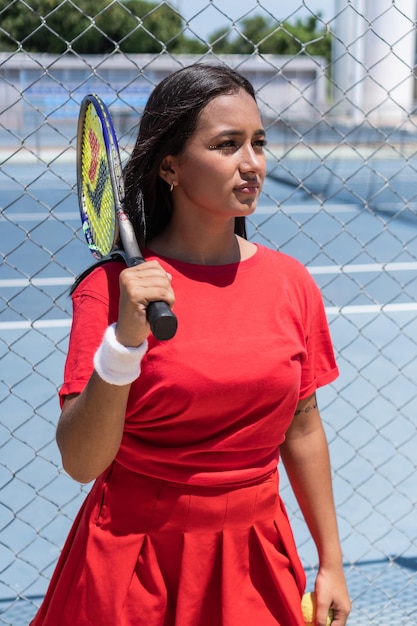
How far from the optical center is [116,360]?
169 centimetres

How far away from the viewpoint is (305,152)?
23.3 metres

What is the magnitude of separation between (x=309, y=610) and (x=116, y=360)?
0.88 meters

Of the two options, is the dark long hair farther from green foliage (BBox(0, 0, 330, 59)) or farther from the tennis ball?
green foliage (BBox(0, 0, 330, 59))

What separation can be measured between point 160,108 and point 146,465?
78 cm

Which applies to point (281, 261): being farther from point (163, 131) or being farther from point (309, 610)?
point (309, 610)

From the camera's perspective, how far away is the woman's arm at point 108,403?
164 cm

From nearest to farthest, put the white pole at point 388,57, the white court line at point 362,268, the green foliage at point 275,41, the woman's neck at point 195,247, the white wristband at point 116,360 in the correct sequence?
1. the white wristband at point 116,360
2. the woman's neck at point 195,247
3. the white court line at point 362,268
4. the white pole at point 388,57
5. the green foliage at point 275,41

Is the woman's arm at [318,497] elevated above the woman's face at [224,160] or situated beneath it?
situated beneath

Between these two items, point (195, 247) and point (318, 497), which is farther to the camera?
point (318, 497)

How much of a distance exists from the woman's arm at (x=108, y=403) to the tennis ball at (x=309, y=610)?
661 mm

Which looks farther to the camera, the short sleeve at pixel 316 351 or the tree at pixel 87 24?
the tree at pixel 87 24

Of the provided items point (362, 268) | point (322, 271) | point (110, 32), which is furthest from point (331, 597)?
point (110, 32)

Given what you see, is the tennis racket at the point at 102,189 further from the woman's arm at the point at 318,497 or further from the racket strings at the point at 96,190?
the woman's arm at the point at 318,497

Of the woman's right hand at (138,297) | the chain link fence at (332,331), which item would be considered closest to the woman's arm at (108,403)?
the woman's right hand at (138,297)
